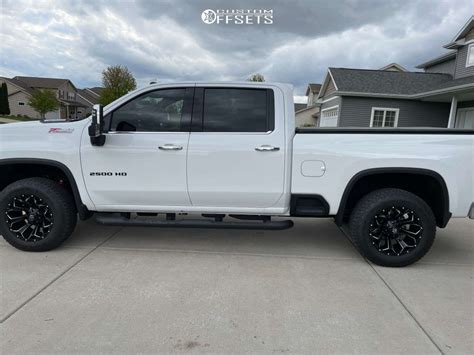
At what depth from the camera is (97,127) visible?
3.33 meters

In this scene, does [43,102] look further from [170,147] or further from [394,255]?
[394,255]

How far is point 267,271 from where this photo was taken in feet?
11.3

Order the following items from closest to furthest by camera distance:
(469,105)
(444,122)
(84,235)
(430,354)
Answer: (430,354), (84,235), (469,105), (444,122)

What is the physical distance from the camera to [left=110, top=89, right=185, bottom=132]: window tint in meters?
3.59

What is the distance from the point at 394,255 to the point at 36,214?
13.3ft

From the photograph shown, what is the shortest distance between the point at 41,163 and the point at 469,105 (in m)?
18.0

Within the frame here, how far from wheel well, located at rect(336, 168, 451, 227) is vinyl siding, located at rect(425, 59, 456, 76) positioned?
18.3m

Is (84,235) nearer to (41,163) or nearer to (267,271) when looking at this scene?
(41,163)

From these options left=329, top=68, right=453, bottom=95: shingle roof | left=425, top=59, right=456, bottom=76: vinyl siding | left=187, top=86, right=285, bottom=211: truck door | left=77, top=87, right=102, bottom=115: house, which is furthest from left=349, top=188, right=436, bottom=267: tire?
left=77, top=87, right=102, bottom=115: house

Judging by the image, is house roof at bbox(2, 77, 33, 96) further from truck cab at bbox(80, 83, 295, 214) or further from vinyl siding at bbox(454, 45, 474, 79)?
truck cab at bbox(80, 83, 295, 214)

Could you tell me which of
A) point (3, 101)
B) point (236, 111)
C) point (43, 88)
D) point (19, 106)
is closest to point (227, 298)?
point (236, 111)

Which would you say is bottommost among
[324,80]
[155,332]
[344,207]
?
[155,332]

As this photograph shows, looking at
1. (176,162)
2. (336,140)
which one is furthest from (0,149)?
(336,140)

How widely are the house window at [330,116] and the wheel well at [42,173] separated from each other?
1739 centimetres
